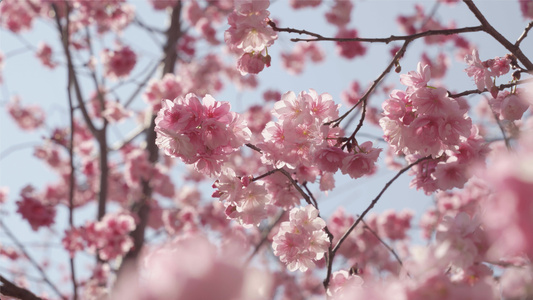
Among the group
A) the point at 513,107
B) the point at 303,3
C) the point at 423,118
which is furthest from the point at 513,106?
the point at 303,3

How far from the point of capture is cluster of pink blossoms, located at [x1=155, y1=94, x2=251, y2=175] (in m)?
1.53

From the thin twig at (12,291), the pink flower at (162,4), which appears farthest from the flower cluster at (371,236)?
the pink flower at (162,4)

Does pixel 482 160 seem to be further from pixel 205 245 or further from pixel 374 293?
pixel 205 245

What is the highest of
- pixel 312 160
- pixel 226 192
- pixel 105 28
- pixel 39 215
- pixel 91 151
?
pixel 105 28

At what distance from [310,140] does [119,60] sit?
13.0 ft

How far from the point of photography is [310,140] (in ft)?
5.40

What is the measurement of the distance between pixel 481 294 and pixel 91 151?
7.05 m

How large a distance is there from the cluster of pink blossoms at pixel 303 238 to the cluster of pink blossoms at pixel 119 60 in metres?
3.90

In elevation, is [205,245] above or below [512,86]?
below

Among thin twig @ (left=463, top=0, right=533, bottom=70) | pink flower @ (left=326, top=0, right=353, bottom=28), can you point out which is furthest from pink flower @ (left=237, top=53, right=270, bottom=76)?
pink flower @ (left=326, top=0, right=353, bottom=28)

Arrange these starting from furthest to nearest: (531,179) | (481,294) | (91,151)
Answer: (91,151) < (481,294) < (531,179)

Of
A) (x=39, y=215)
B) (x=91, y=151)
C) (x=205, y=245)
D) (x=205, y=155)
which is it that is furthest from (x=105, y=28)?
(x=205, y=245)

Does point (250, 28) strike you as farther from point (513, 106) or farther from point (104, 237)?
point (104, 237)

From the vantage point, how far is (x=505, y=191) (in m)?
0.56
